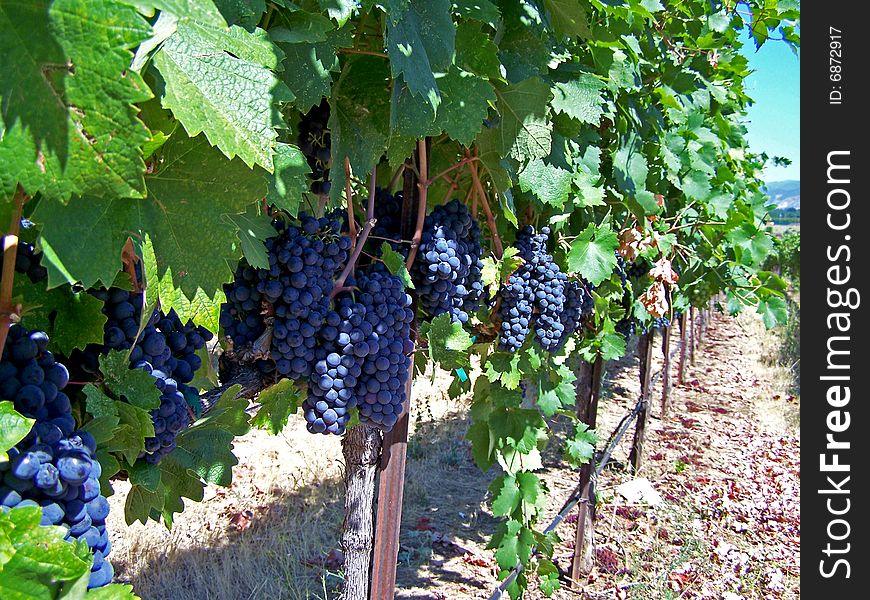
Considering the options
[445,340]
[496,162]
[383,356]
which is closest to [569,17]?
[496,162]

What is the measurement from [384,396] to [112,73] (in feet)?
3.34

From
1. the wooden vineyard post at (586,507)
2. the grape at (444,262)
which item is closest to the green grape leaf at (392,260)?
the grape at (444,262)

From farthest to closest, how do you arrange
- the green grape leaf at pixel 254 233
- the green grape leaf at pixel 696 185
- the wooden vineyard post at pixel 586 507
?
the wooden vineyard post at pixel 586 507, the green grape leaf at pixel 696 185, the green grape leaf at pixel 254 233

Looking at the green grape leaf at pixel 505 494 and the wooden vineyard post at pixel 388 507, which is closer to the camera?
the wooden vineyard post at pixel 388 507

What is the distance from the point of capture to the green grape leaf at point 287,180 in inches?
40.8

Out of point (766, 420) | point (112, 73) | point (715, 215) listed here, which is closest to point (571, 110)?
point (112, 73)

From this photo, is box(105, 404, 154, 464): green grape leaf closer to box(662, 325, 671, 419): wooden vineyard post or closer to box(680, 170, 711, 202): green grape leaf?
box(680, 170, 711, 202): green grape leaf

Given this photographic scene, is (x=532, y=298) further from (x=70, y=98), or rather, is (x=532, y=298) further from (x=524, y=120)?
(x=70, y=98)

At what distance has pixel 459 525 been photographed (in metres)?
5.14

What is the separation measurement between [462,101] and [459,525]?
4240 mm

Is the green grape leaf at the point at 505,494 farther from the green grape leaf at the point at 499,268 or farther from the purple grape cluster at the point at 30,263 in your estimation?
the purple grape cluster at the point at 30,263

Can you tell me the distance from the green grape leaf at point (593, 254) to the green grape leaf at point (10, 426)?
75.6 inches

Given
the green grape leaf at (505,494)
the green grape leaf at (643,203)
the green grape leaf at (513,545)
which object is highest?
the green grape leaf at (643,203)

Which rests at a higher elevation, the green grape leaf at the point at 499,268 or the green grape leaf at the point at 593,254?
the green grape leaf at the point at 593,254
